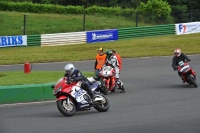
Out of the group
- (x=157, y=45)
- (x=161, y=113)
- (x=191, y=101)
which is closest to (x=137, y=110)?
(x=161, y=113)

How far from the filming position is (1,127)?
38.6 ft

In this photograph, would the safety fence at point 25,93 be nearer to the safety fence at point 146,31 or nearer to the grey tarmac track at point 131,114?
the grey tarmac track at point 131,114

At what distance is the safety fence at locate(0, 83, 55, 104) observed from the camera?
51.1 ft

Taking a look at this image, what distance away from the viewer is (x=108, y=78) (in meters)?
17.8

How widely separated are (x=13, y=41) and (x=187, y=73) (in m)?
18.2

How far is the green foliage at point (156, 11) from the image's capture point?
4250 centimetres

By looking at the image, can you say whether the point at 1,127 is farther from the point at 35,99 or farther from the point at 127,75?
the point at 127,75

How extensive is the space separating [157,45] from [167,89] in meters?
16.5

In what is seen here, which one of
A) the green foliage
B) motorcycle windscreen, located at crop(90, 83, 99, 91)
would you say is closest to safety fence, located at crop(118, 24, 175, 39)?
the green foliage

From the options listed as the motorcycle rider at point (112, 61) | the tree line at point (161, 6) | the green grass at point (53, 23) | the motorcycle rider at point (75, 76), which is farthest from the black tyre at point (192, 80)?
the tree line at point (161, 6)

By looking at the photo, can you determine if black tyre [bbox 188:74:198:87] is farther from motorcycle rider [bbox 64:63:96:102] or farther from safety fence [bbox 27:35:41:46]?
safety fence [bbox 27:35:41:46]

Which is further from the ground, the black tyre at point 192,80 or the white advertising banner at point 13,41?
the black tyre at point 192,80

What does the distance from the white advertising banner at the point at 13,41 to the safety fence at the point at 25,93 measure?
60.8 feet

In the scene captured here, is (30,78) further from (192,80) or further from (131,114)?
(131,114)
